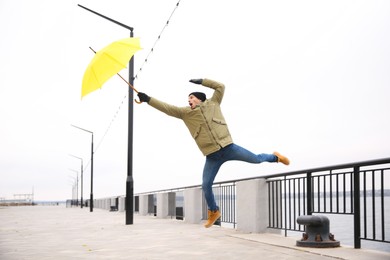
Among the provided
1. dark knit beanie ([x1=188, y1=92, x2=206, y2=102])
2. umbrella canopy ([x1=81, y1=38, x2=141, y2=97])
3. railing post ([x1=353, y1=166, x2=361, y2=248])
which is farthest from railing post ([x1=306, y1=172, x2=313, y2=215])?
umbrella canopy ([x1=81, y1=38, x2=141, y2=97])

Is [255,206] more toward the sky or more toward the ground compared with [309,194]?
more toward the ground

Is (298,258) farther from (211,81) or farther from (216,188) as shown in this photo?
(216,188)

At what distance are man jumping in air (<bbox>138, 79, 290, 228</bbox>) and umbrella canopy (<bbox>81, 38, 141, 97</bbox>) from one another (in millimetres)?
1058

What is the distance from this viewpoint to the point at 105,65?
7457mm

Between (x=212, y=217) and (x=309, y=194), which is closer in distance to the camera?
(x=212, y=217)

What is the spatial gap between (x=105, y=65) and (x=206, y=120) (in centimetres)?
193

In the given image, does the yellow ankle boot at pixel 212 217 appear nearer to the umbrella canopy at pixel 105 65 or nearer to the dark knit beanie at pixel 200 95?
the dark knit beanie at pixel 200 95

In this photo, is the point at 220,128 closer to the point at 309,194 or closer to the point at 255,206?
the point at 309,194

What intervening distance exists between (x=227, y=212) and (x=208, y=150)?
25.7 ft

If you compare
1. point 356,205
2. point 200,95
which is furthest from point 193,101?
point 356,205

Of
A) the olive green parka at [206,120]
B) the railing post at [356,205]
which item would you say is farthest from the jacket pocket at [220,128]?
the railing post at [356,205]

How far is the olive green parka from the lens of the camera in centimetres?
646

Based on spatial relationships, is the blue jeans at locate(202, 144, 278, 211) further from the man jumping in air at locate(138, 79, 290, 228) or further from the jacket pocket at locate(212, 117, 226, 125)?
the jacket pocket at locate(212, 117, 226, 125)

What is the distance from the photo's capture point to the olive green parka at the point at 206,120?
646 centimetres
